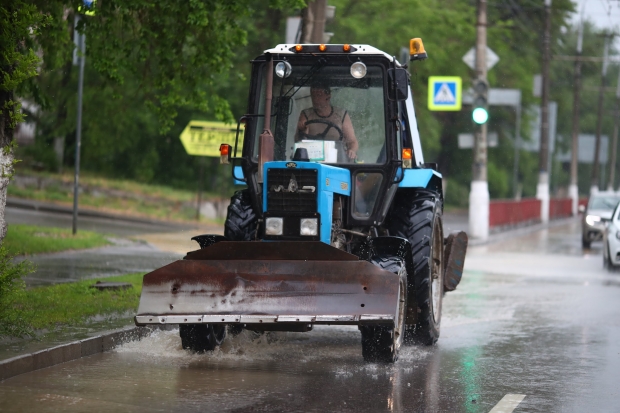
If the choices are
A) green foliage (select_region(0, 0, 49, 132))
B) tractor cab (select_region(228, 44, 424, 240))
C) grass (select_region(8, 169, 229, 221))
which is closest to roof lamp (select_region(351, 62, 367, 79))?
tractor cab (select_region(228, 44, 424, 240))

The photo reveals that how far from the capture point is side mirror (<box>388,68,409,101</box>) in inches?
385

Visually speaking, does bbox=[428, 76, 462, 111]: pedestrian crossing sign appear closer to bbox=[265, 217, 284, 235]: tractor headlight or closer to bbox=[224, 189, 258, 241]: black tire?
bbox=[224, 189, 258, 241]: black tire

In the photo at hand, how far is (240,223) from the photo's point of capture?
32.6ft

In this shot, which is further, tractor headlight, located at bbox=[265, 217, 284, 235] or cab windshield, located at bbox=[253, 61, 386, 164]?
cab windshield, located at bbox=[253, 61, 386, 164]

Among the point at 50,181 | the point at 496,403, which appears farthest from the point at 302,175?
the point at 50,181

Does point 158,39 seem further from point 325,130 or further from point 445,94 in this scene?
point 445,94

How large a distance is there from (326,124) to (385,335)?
2.13m

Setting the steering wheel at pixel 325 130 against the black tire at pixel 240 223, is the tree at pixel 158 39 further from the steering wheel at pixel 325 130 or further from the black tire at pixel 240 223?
the steering wheel at pixel 325 130

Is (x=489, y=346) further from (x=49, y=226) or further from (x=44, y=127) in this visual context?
(x=44, y=127)

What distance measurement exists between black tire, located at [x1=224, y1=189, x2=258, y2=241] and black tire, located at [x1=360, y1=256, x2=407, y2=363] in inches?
46.7

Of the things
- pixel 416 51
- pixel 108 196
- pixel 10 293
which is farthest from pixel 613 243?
pixel 10 293

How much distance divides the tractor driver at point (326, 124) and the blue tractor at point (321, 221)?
1 cm

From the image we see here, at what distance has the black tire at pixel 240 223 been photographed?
9.91 meters

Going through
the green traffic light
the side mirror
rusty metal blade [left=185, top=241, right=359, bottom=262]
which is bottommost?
rusty metal blade [left=185, top=241, right=359, bottom=262]
